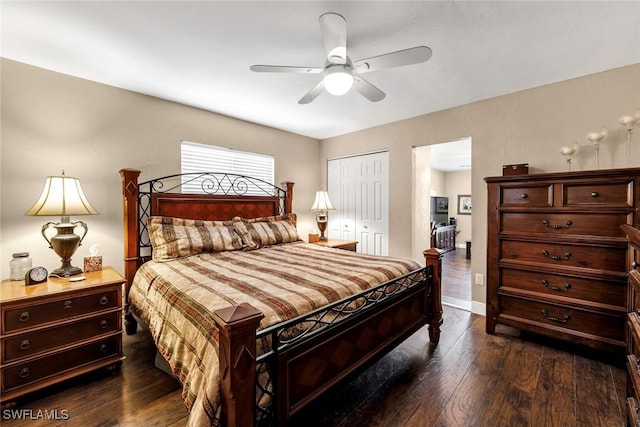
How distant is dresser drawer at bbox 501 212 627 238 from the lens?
2.14 metres

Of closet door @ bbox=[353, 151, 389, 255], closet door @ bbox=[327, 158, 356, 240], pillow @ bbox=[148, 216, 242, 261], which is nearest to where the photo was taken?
pillow @ bbox=[148, 216, 242, 261]

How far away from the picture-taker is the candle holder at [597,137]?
238cm

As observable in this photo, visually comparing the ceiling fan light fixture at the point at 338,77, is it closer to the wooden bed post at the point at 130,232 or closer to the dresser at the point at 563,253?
the dresser at the point at 563,253

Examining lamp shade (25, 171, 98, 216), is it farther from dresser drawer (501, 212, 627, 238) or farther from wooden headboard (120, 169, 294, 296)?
dresser drawer (501, 212, 627, 238)

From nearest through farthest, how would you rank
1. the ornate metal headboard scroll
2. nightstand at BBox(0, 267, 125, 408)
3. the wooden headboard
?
1. nightstand at BBox(0, 267, 125, 408)
2. the wooden headboard
3. the ornate metal headboard scroll

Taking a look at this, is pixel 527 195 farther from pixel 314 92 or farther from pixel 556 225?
pixel 314 92

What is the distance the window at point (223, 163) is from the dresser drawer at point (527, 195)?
10.2 feet

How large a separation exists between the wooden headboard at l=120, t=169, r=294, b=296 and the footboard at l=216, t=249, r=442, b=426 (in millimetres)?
2226

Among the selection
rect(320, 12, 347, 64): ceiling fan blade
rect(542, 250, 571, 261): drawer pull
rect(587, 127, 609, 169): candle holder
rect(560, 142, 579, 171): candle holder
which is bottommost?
rect(542, 250, 571, 261): drawer pull

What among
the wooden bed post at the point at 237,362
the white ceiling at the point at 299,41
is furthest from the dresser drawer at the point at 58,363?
the white ceiling at the point at 299,41

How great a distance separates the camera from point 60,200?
2.14 m

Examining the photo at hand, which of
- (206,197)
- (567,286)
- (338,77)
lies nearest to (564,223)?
(567,286)

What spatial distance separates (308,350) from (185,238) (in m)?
1.88

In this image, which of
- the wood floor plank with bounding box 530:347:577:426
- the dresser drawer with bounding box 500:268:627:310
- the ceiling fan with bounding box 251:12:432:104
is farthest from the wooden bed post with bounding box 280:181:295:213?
the wood floor plank with bounding box 530:347:577:426
